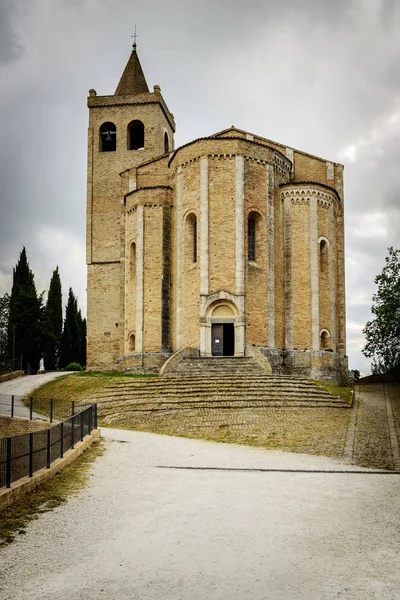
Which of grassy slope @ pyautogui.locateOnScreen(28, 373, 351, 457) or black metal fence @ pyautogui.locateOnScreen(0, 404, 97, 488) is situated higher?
black metal fence @ pyautogui.locateOnScreen(0, 404, 97, 488)

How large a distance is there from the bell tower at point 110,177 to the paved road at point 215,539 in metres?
30.5

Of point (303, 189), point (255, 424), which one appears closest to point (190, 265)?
point (303, 189)

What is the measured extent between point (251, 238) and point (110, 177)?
14579 mm

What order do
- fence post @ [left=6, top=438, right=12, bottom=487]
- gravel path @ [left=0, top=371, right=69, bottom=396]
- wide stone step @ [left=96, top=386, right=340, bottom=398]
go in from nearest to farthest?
fence post @ [left=6, top=438, right=12, bottom=487]
wide stone step @ [left=96, top=386, right=340, bottom=398]
gravel path @ [left=0, top=371, right=69, bottom=396]

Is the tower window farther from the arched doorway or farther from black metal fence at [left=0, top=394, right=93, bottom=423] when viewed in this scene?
black metal fence at [left=0, top=394, right=93, bottom=423]

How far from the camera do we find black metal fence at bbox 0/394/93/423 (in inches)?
811

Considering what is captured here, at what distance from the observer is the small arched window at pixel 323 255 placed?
3644 centimetres

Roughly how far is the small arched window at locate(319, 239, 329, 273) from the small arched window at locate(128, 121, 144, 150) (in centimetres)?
1714

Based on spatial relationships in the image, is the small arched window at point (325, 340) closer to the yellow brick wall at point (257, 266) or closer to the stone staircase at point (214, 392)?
the yellow brick wall at point (257, 266)

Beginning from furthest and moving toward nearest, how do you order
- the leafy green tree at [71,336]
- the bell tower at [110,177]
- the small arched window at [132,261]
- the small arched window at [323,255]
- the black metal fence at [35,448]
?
the leafy green tree at [71,336], the bell tower at [110,177], the small arched window at [132,261], the small arched window at [323,255], the black metal fence at [35,448]

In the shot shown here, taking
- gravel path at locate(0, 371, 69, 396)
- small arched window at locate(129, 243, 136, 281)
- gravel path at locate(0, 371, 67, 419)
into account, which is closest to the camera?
gravel path at locate(0, 371, 67, 419)

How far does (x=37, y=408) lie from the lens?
73.5ft

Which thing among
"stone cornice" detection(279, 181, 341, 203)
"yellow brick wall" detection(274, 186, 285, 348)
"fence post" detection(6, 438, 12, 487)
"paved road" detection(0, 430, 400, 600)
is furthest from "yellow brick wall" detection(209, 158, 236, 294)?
"fence post" detection(6, 438, 12, 487)

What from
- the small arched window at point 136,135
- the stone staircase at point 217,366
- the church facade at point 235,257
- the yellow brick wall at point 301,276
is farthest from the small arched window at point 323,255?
the small arched window at point 136,135
